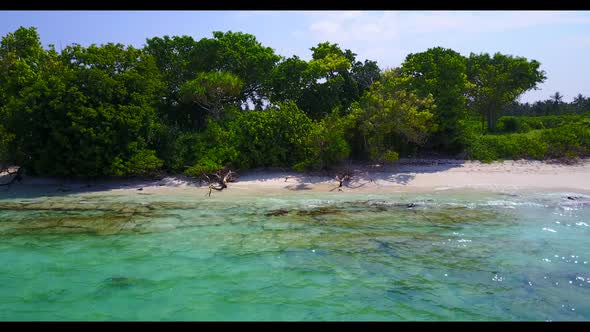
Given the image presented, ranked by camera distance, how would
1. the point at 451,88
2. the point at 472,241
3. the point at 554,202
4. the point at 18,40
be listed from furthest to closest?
the point at 18,40
the point at 451,88
the point at 554,202
the point at 472,241

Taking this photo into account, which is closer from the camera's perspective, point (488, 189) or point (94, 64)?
point (488, 189)

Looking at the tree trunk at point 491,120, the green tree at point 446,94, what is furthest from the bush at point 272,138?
the tree trunk at point 491,120

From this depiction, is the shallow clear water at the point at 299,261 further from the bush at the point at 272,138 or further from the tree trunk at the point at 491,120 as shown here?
the tree trunk at the point at 491,120

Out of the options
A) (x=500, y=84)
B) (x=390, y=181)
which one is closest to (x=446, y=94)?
(x=390, y=181)

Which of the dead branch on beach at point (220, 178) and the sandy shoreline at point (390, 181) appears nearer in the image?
the sandy shoreline at point (390, 181)

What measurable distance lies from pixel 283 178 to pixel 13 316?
47.2 ft

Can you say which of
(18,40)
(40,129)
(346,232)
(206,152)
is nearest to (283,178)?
(206,152)

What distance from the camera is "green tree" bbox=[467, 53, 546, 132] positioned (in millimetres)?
31812

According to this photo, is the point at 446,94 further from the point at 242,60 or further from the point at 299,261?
the point at 299,261

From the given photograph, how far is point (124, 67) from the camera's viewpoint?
21.5 metres

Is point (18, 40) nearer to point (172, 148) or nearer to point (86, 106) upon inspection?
point (86, 106)

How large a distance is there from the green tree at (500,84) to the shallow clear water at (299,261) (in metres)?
17.1

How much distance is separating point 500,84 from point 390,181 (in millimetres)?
16323

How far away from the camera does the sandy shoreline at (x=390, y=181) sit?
19.6 meters
